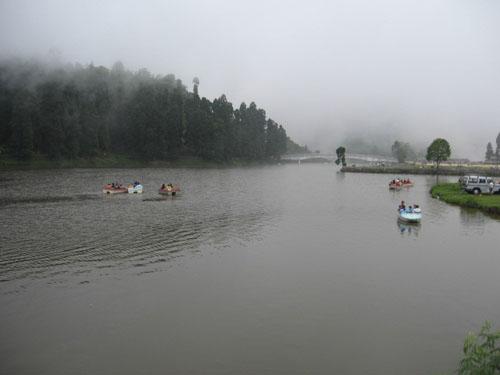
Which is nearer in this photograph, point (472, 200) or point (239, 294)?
point (239, 294)

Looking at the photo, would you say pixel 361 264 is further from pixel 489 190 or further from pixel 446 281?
pixel 489 190

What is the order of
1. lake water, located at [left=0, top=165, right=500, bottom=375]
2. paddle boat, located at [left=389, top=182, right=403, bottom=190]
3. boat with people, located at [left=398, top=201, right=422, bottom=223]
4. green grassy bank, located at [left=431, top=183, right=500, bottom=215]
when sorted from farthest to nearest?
paddle boat, located at [left=389, top=182, right=403, bottom=190], green grassy bank, located at [left=431, top=183, right=500, bottom=215], boat with people, located at [left=398, top=201, right=422, bottom=223], lake water, located at [left=0, top=165, right=500, bottom=375]

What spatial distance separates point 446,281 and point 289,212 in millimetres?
36595

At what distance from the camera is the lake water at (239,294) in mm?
23484

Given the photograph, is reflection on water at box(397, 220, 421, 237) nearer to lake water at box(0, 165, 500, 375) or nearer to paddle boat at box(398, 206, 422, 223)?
lake water at box(0, 165, 500, 375)

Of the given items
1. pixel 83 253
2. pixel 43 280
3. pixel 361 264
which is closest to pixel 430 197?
pixel 361 264

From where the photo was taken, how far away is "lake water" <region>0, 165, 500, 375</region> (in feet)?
77.0

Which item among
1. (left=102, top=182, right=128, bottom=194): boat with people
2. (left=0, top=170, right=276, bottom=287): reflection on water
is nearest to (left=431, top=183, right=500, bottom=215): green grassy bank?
(left=0, top=170, right=276, bottom=287): reflection on water

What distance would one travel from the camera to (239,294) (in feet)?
105

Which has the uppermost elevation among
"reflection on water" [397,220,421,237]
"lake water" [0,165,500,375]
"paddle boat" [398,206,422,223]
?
"paddle boat" [398,206,422,223]

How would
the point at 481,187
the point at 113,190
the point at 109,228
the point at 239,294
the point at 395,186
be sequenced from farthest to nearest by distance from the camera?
the point at 395,186 < the point at 113,190 < the point at 481,187 < the point at 109,228 < the point at 239,294

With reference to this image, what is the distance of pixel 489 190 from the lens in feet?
292

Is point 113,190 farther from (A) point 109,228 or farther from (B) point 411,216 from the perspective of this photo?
(B) point 411,216

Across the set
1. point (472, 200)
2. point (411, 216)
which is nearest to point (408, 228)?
point (411, 216)
